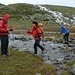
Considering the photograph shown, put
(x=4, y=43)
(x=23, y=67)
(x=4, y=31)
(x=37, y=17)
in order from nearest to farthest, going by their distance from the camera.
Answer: (x=23, y=67), (x=4, y=31), (x=4, y=43), (x=37, y=17)

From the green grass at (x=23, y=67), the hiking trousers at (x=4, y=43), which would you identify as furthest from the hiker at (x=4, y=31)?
the green grass at (x=23, y=67)

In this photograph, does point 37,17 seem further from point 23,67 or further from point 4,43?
point 23,67

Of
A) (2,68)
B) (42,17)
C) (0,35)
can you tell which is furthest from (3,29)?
(42,17)

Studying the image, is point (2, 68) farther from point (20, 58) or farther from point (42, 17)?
point (42, 17)

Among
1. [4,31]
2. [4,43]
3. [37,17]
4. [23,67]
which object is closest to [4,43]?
[4,43]

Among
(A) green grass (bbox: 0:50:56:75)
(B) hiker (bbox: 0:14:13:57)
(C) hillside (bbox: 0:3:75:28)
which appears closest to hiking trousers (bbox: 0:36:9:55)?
(B) hiker (bbox: 0:14:13:57)

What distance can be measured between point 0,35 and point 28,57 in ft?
8.61

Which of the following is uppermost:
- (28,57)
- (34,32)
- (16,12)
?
(34,32)

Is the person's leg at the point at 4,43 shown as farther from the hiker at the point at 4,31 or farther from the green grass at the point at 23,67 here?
the green grass at the point at 23,67

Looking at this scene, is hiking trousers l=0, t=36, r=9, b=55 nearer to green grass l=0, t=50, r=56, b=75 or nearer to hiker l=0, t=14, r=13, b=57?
hiker l=0, t=14, r=13, b=57

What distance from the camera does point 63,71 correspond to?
15898 millimetres

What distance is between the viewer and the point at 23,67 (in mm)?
15898

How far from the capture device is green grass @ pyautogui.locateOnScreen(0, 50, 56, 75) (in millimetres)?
15039

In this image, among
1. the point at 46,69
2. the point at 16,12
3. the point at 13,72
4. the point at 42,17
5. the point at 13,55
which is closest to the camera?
the point at 13,72
